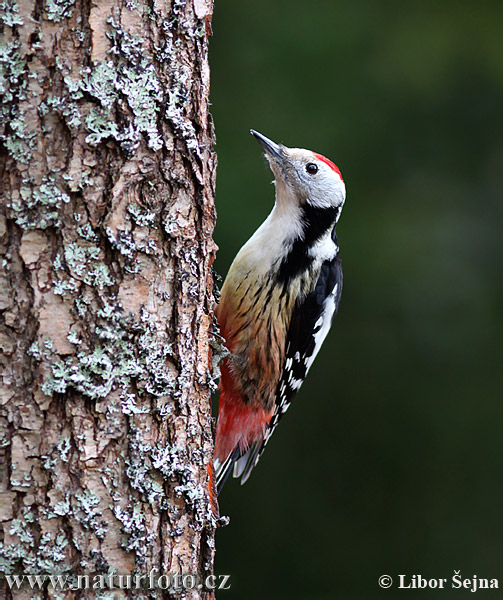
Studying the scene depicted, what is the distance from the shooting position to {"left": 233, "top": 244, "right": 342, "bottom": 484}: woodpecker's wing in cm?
279

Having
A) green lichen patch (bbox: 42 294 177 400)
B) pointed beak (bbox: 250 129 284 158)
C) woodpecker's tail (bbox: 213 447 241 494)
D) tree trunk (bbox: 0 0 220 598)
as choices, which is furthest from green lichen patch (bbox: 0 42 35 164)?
woodpecker's tail (bbox: 213 447 241 494)

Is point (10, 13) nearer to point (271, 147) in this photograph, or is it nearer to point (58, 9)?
point (58, 9)

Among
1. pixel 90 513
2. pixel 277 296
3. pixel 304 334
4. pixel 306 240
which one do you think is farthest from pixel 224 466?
pixel 90 513

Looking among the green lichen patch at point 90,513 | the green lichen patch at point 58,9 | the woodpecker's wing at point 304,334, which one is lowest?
the green lichen patch at point 90,513

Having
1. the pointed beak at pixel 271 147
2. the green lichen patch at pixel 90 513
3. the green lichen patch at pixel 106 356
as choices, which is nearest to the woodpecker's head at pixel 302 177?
the pointed beak at pixel 271 147

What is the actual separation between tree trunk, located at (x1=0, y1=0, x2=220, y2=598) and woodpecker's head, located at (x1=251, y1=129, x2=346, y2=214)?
1.13 m

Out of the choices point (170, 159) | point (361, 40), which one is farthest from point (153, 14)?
point (361, 40)

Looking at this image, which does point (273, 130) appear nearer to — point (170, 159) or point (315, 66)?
point (315, 66)

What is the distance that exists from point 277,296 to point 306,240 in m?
0.21

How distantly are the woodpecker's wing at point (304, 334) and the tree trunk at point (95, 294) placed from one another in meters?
1.14

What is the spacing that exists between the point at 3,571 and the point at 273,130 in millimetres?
3160

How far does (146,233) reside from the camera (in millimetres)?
1635

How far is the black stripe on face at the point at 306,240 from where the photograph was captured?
8.86 ft

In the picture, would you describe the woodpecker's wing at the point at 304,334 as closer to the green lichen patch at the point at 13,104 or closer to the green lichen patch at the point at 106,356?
the green lichen patch at the point at 106,356
